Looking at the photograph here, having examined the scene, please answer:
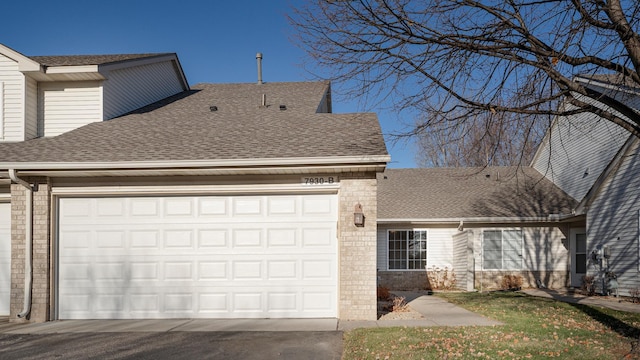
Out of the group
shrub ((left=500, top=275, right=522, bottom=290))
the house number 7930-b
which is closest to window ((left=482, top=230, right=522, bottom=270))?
shrub ((left=500, top=275, right=522, bottom=290))

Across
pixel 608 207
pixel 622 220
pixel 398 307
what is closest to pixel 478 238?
pixel 608 207

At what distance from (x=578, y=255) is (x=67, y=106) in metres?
16.4

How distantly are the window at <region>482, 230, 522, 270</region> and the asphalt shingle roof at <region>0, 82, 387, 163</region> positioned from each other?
327 inches

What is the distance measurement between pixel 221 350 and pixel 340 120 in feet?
20.6

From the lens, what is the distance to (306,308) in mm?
10203

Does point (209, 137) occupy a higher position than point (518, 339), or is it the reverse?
point (209, 137)

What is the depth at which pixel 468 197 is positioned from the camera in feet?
66.6

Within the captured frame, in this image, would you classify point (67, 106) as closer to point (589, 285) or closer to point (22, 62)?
point (22, 62)

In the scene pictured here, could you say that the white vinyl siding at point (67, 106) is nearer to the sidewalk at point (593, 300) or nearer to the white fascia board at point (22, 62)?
the white fascia board at point (22, 62)

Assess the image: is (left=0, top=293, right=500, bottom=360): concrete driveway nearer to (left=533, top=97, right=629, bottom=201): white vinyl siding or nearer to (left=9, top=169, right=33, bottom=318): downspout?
(left=9, top=169, right=33, bottom=318): downspout

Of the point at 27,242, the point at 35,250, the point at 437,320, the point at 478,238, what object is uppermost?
the point at 27,242

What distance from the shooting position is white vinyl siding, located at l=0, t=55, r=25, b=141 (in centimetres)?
1255

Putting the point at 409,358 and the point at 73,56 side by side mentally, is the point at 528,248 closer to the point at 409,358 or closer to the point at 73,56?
the point at 409,358

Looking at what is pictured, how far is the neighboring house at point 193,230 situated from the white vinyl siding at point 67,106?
2155 mm
